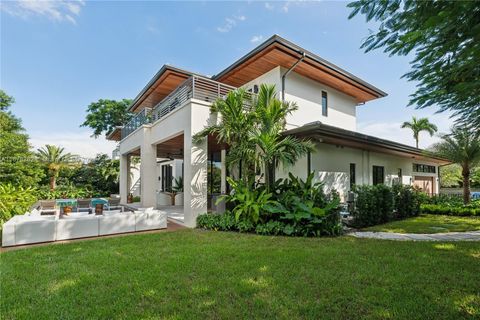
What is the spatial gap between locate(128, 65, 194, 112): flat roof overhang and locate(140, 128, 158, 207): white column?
2.55 metres

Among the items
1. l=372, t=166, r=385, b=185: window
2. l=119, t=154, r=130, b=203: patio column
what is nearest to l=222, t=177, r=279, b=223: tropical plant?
l=372, t=166, r=385, b=185: window

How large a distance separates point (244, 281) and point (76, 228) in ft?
19.5

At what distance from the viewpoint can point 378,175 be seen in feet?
49.9

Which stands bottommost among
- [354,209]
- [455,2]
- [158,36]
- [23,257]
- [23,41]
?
[23,257]

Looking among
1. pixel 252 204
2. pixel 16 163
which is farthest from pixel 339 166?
pixel 16 163

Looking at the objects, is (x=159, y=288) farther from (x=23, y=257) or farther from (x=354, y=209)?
(x=354, y=209)

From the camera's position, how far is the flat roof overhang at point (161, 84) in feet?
38.9

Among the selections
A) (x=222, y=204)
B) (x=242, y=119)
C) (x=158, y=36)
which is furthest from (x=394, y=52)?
(x=158, y=36)

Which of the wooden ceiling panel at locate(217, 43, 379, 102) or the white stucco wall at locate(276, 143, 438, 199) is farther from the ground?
the wooden ceiling panel at locate(217, 43, 379, 102)

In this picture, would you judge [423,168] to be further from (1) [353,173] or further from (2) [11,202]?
(2) [11,202]

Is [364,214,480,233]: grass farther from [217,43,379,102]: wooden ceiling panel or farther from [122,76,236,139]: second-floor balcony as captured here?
[122,76,236,139]: second-floor balcony

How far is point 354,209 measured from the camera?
927 centimetres

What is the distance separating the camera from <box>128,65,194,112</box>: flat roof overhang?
11852 millimetres

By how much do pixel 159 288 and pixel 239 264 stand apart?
1.61 metres
